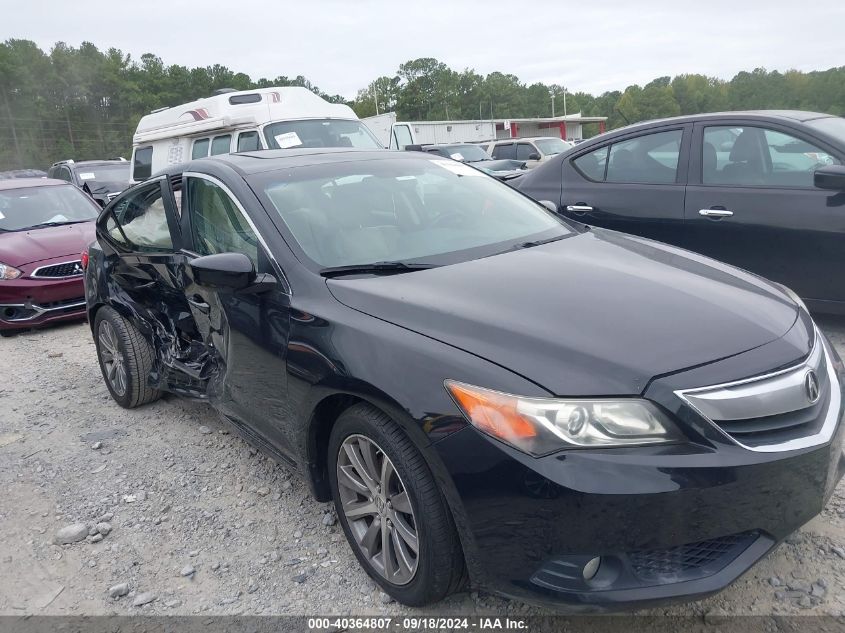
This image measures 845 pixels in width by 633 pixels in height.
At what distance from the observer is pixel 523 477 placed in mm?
1896

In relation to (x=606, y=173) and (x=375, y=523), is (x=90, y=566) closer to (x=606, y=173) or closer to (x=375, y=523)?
(x=375, y=523)

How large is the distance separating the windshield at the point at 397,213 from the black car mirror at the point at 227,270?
0.24 m

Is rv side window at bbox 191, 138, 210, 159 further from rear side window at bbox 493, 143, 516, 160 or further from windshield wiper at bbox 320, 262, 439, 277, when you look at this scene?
rear side window at bbox 493, 143, 516, 160

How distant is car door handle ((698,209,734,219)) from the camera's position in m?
4.76

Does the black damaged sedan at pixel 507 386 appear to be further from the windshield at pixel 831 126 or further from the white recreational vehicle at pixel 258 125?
the white recreational vehicle at pixel 258 125

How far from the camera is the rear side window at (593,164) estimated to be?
5.57 metres

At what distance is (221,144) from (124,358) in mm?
6728

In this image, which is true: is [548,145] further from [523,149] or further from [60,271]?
[60,271]

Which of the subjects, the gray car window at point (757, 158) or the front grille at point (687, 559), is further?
the gray car window at point (757, 158)

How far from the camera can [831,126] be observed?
4754 mm

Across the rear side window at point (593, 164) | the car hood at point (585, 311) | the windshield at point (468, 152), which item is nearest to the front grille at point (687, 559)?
the car hood at point (585, 311)

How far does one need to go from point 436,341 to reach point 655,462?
29.0 inches

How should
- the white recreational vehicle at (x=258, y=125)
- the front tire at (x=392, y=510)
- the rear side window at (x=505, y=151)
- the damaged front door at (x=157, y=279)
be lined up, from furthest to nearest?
1. the rear side window at (x=505, y=151)
2. the white recreational vehicle at (x=258, y=125)
3. the damaged front door at (x=157, y=279)
4. the front tire at (x=392, y=510)

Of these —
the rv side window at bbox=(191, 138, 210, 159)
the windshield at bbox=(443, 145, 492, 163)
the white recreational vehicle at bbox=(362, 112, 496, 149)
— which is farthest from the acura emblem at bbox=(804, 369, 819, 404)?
the white recreational vehicle at bbox=(362, 112, 496, 149)
